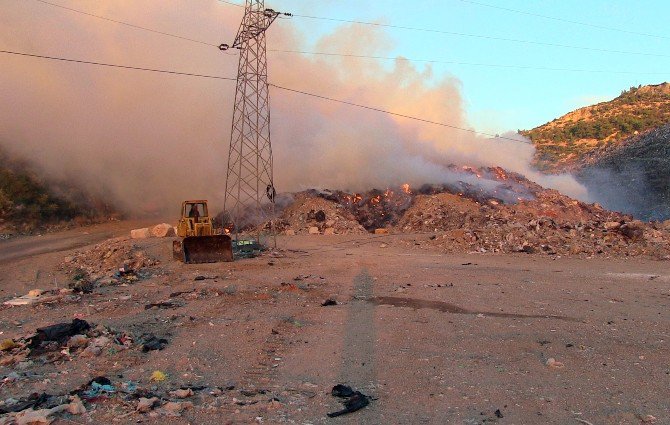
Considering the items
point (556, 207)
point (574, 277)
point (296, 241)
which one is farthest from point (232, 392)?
point (556, 207)

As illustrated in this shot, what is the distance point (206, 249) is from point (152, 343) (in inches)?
433

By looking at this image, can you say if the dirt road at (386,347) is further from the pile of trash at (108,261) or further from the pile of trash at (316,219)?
the pile of trash at (316,219)

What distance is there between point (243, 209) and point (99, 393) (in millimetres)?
28777

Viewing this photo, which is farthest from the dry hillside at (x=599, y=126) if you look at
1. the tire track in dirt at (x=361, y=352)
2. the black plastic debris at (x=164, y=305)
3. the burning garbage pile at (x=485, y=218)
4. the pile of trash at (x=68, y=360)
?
the pile of trash at (x=68, y=360)

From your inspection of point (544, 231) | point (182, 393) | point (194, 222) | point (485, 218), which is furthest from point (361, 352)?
point (485, 218)

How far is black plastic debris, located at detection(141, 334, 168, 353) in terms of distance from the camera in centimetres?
742

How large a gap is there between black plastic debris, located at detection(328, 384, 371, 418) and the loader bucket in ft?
42.6

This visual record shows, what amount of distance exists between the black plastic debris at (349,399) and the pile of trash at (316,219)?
2351 centimetres

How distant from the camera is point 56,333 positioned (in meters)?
7.58

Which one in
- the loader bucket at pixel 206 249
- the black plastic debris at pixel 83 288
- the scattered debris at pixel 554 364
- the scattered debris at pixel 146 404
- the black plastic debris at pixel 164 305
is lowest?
the black plastic debris at pixel 83 288

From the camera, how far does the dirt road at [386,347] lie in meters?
5.41

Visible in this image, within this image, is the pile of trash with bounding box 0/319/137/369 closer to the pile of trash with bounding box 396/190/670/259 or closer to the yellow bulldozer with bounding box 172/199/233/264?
the yellow bulldozer with bounding box 172/199/233/264

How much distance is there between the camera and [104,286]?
1345cm

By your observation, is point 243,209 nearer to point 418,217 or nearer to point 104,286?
point 418,217
